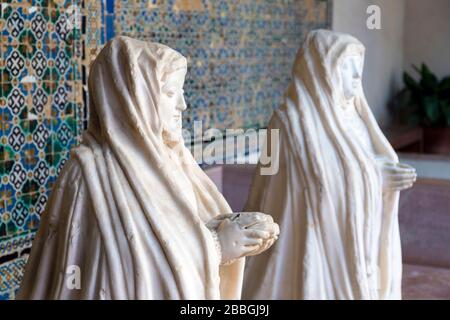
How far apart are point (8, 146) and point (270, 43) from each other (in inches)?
155

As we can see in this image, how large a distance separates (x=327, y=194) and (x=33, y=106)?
1579mm

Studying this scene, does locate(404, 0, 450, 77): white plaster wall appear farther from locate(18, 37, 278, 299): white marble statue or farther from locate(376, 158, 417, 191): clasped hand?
locate(18, 37, 278, 299): white marble statue

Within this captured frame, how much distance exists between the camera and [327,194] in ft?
12.1

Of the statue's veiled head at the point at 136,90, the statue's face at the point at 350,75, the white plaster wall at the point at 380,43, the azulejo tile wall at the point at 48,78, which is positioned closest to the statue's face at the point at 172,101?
the statue's veiled head at the point at 136,90

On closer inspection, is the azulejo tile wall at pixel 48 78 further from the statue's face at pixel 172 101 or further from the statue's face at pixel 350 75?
the statue's face at pixel 172 101

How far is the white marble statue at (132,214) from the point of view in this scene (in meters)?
2.23

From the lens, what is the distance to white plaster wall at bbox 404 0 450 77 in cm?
1191

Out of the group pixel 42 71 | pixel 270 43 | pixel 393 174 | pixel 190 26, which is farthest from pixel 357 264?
pixel 270 43

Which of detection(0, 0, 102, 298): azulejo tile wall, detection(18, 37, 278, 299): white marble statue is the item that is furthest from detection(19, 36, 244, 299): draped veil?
detection(0, 0, 102, 298): azulejo tile wall

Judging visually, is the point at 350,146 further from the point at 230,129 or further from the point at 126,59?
the point at 230,129

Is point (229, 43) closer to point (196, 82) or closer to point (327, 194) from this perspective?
point (196, 82)

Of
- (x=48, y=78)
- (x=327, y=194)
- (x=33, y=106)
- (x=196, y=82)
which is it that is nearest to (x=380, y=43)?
(x=196, y=82)

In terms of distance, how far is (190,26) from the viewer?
6293mm
